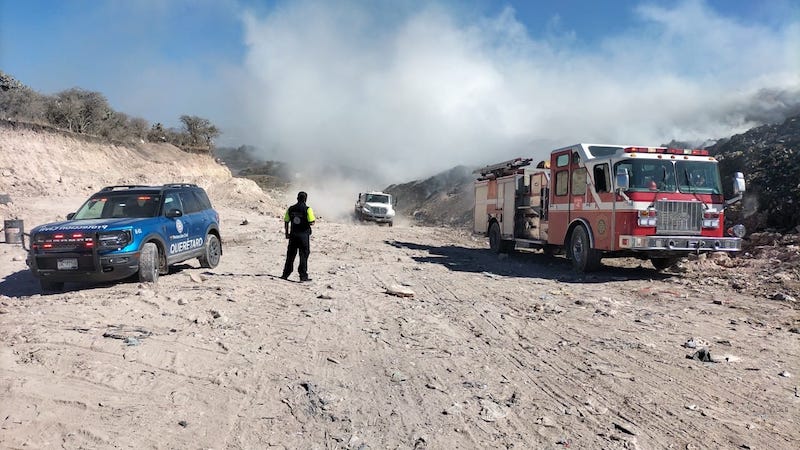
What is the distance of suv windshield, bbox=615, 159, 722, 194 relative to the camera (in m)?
11.4

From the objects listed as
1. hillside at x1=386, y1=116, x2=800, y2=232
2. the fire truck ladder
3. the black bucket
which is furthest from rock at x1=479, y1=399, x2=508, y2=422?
the black bucket

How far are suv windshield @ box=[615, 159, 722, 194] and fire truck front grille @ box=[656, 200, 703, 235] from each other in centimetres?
32

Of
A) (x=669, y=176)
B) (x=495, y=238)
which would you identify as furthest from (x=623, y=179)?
(x=495, y=238)

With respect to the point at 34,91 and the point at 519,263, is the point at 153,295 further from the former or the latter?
the point at 34,91

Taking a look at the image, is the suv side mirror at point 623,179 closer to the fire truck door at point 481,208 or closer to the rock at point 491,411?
the rock at point 491,411

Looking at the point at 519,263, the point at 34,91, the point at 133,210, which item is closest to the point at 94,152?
the point at 34,91

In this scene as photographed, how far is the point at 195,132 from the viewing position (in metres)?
47.7

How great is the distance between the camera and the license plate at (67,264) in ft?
28.6

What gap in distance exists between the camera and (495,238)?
1789 centimetres

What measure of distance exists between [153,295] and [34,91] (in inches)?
1140

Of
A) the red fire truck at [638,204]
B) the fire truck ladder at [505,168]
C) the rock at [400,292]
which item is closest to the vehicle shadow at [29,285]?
the rock at [400,292]

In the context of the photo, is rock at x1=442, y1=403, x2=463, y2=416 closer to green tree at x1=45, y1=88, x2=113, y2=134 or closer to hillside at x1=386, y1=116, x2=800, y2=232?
hillside at x1=386, y1=116, x2=800, y2=232

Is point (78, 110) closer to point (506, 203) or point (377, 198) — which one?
point (377, 198)

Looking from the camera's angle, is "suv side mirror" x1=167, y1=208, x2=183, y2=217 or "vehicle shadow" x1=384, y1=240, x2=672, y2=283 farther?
"vehicle shadow" x1=384, y1=240, x2=672, y2=283
